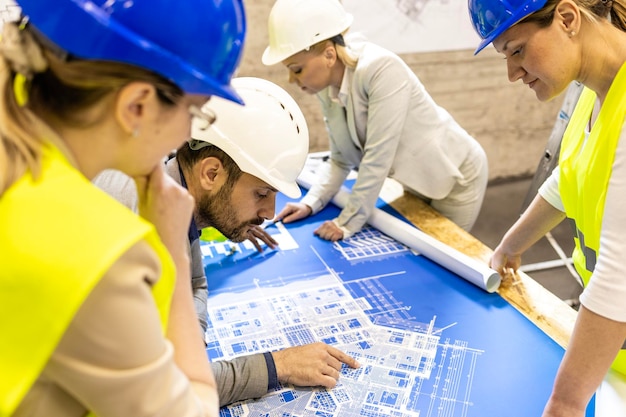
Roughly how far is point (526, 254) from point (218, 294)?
8.74ft

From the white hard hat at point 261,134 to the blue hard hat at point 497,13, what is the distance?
525 millimetres

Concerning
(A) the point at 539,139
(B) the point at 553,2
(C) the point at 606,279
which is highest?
(B) the point at 553,2

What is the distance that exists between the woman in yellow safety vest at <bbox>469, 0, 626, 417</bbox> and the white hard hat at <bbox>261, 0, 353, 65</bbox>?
32.4 inches

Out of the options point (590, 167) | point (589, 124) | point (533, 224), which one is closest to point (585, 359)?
point (590, 167)

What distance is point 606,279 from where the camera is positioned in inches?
43.7

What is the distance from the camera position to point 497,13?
3.99 ft

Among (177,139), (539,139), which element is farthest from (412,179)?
(539,139)

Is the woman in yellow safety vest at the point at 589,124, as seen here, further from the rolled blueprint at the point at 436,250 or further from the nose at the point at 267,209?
the nose at the point at 267,209

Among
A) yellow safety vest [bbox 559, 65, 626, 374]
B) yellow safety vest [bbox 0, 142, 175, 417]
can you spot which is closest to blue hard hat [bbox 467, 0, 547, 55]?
yellow safety vest [bbox 559, 65, 626, 374]

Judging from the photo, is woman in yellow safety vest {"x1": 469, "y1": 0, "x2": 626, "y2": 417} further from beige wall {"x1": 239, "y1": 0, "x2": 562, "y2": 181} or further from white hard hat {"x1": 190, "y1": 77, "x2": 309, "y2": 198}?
beige wall {"x1": 239, "y1": 0, "x2": 562, "y2": 181}

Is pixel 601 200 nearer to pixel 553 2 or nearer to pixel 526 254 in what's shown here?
pixel 553 2

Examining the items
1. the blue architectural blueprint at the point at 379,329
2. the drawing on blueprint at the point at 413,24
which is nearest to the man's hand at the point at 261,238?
the blue architectural blueprint at the point at 379,329

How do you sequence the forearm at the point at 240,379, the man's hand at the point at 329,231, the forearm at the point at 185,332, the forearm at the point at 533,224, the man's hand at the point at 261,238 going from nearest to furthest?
the forearm at the point at 185,332
the forearm at the point at 240,379
the forearm at the point at 533,224
the man's hand at the point at 261,238
the man's hand at the point at 329,231

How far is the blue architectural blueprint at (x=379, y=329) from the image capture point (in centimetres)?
134
